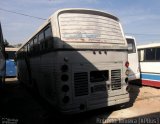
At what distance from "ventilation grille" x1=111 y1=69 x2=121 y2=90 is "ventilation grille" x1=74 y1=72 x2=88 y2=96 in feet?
3.44

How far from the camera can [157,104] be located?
8.57 m

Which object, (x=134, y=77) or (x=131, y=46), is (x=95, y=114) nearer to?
(x=134, y=77)

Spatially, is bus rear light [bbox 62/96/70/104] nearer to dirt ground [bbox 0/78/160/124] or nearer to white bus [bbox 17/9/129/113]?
white bus [bbox 17/9/129/113]

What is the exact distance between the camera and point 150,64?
11.9 metres

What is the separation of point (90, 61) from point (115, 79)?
3.84 ft

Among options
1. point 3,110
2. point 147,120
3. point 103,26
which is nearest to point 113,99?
point 147,120

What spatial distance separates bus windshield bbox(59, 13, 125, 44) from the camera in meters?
7.00

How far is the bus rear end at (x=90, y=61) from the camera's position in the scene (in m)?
6.73

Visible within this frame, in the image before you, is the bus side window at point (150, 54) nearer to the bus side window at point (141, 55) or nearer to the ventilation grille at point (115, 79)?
the bus side window at point (141, 55)

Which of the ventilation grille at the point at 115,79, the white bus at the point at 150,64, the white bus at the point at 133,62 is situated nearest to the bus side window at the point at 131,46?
the white bus at the point at 133,62

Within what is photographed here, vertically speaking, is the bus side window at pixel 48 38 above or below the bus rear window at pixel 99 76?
above

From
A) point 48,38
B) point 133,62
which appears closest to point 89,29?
point 48,38

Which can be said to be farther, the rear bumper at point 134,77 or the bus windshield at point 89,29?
the rear bumper at point 134,77

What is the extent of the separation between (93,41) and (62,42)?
114 centimetres
